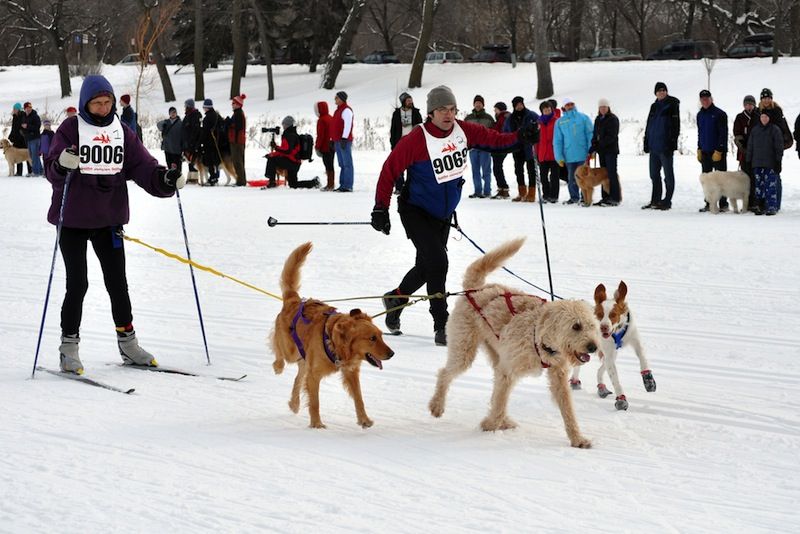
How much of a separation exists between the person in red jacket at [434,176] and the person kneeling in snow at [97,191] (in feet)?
4.89

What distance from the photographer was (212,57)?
4550 cm

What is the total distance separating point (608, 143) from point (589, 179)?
62 cm

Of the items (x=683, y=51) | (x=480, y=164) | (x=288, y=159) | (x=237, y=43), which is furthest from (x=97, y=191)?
(x=683, y=51)

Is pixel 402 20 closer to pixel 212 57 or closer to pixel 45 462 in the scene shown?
pixel 212 57

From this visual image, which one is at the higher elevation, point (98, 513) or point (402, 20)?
point (402, 20)

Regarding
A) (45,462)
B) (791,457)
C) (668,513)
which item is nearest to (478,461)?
(668,513)

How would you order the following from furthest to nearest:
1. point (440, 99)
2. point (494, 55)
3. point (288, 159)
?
point (494, 55) < point (288, 159) < point (440, 99)

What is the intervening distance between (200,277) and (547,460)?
5811 mm

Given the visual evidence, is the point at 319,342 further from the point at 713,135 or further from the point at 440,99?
the point at 713,135

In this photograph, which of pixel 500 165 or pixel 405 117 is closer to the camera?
pixel 500 165

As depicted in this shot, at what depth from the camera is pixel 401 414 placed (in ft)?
17.6

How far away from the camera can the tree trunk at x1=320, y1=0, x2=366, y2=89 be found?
3694 cm

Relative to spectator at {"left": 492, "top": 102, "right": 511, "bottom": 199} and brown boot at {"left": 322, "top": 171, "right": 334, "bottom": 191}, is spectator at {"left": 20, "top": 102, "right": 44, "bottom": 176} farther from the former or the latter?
spectator at {"left": 492, "top": 102, "right": 511, "bottom": 199}

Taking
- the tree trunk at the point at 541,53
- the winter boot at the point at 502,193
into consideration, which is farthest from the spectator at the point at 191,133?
the tree trunk at the point at 541,53
